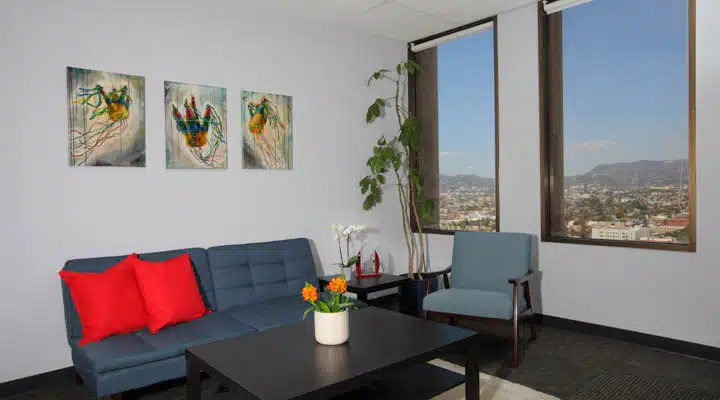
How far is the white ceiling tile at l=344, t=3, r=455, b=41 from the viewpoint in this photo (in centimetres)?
461

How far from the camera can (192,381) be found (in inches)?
99.8

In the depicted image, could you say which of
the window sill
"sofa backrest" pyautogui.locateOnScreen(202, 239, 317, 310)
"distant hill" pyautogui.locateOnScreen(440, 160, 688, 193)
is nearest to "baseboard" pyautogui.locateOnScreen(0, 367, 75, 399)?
"sofa backrest" pyautogui.locateOnScreen(202, 239, 317, 310)

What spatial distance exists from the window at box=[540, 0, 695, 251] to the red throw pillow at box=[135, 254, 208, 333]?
9.87 feet

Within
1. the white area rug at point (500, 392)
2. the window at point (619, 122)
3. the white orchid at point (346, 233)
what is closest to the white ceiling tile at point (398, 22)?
the window at point (619, 122)

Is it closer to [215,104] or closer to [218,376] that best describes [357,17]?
[215,104]

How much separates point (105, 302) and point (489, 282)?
9.43 feet

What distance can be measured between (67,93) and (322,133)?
2.18m

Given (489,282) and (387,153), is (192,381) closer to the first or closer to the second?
(489,282)

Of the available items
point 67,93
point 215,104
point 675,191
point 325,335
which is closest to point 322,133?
point 215,104

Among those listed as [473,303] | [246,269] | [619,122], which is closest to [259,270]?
[246,269]

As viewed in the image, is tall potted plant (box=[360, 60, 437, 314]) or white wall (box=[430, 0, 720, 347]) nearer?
white wall (box=[430, 0, 720, 347])

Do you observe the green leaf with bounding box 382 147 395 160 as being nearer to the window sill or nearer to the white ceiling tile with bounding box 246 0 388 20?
the white ceiling tile with bounding box 246 0 388 20

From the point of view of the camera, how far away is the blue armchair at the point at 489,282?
368 centimetres

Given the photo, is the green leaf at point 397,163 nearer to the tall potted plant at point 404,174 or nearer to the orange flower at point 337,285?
the tall potted plant at point 404,174
